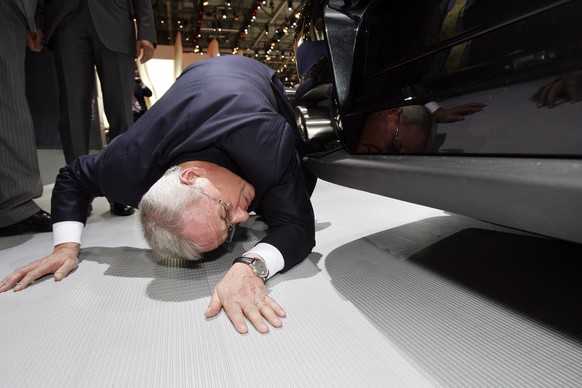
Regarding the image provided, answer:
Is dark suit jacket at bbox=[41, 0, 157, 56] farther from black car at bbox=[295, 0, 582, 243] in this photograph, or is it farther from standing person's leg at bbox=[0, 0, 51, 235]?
black car at bbox=[295, 0, 582, 243]

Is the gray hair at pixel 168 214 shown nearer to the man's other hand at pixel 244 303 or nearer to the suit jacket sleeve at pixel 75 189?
the man's other hand at pixel 244 303

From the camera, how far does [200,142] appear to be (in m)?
0.94

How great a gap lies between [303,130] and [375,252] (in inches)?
18.3

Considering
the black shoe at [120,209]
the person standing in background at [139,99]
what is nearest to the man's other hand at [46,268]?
the black shoe at [120,209]

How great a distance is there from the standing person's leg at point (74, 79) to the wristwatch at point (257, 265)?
51.7 inches

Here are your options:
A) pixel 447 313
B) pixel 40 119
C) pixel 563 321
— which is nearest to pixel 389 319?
pixel 447 313

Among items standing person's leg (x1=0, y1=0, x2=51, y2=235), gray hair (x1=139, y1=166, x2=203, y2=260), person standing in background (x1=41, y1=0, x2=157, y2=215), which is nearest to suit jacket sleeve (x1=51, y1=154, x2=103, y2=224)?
gray hair (x1=139, y1=166, x2=203, y2=260)

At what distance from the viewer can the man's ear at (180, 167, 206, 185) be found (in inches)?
35.9

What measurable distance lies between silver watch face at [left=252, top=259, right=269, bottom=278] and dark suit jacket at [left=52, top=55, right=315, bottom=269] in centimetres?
8

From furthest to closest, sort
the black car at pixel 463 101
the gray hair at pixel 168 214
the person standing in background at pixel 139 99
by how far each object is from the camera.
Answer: the person standing in background at pixel 139 99 < the gray hair at pixel 168 214 < the black car at pixel 463 101

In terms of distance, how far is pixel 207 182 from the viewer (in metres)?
0.94

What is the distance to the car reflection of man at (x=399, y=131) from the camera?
667 millimetres

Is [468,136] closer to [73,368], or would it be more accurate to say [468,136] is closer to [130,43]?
[73,368]

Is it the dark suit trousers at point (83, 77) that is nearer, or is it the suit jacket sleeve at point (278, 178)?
the suit jacket sleeve at point (278, 178)
